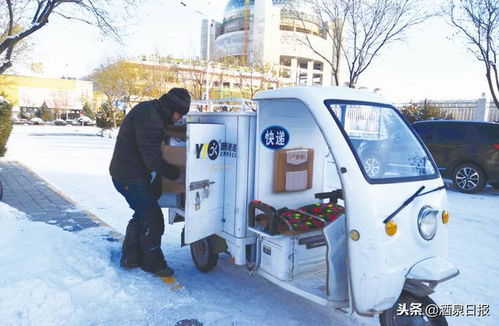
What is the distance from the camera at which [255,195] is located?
384 cm

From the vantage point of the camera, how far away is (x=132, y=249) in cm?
420

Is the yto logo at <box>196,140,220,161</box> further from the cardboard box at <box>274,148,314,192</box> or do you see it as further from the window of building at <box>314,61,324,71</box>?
the window of building at <box>314,61,324,71</box>

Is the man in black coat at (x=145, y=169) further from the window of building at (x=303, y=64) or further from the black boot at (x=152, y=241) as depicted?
the window of building at (x=303, y=64)

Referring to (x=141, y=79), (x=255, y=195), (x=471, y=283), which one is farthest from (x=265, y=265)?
(x=141, y=79)

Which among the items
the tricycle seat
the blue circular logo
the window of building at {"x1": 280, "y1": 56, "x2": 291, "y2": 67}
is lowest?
the tricycle seat

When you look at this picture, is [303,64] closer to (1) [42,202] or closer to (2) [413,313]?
(1) [42,202]

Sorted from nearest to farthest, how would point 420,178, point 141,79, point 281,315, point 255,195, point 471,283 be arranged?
point 420,178 < point 281,315 < point 255,195 < point 471,283 < point 141,79

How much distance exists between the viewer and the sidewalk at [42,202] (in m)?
5.84

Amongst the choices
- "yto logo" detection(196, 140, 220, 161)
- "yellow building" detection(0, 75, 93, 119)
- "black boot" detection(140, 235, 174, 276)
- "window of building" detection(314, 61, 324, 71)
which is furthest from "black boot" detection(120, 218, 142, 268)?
"window of building" detection(314, 61, 324, 71)

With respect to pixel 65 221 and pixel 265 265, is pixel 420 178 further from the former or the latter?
pixel 65 221

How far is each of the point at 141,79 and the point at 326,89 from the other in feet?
103

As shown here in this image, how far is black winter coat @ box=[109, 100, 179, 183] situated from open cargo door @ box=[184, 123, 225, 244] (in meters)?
0.34

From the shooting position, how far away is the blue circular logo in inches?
150

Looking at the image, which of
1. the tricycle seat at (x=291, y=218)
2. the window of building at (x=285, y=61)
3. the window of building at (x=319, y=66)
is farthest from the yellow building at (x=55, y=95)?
the tricycle seat at (x=291, y=218)
